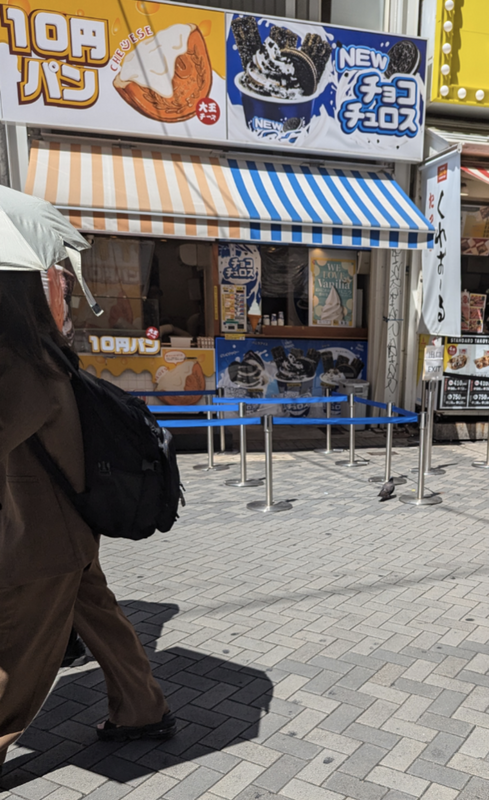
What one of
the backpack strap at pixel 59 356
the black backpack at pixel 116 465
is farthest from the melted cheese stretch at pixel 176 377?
the backpack strap at pixel 59 356

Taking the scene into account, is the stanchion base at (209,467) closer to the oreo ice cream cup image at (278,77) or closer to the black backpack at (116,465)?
the oreo ice cream cup image at (278,77)

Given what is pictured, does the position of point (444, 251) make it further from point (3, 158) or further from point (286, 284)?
point (3, 158)

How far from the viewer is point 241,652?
3.46 metres

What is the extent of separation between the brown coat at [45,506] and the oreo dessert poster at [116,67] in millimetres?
7392

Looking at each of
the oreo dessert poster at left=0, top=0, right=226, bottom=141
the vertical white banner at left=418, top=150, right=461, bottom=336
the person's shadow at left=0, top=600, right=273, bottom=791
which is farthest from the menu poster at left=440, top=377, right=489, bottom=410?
the person's shadow at left=0, top=600, right=273, bottom=791

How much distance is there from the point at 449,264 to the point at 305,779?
828cm

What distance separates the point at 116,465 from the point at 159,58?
809cm

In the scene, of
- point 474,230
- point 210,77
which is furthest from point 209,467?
point 474,230

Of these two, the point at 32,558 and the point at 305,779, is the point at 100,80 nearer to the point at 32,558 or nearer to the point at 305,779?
the point at 32,558

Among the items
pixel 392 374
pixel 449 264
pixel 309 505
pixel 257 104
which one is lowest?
pixel 309 505

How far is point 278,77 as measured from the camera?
8.96 meters

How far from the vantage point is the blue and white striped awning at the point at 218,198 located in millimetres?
7641

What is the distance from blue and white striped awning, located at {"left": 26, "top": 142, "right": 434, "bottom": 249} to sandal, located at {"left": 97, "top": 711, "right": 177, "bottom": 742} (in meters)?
6.00

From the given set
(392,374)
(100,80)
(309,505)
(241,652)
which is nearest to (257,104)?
(100,80)
